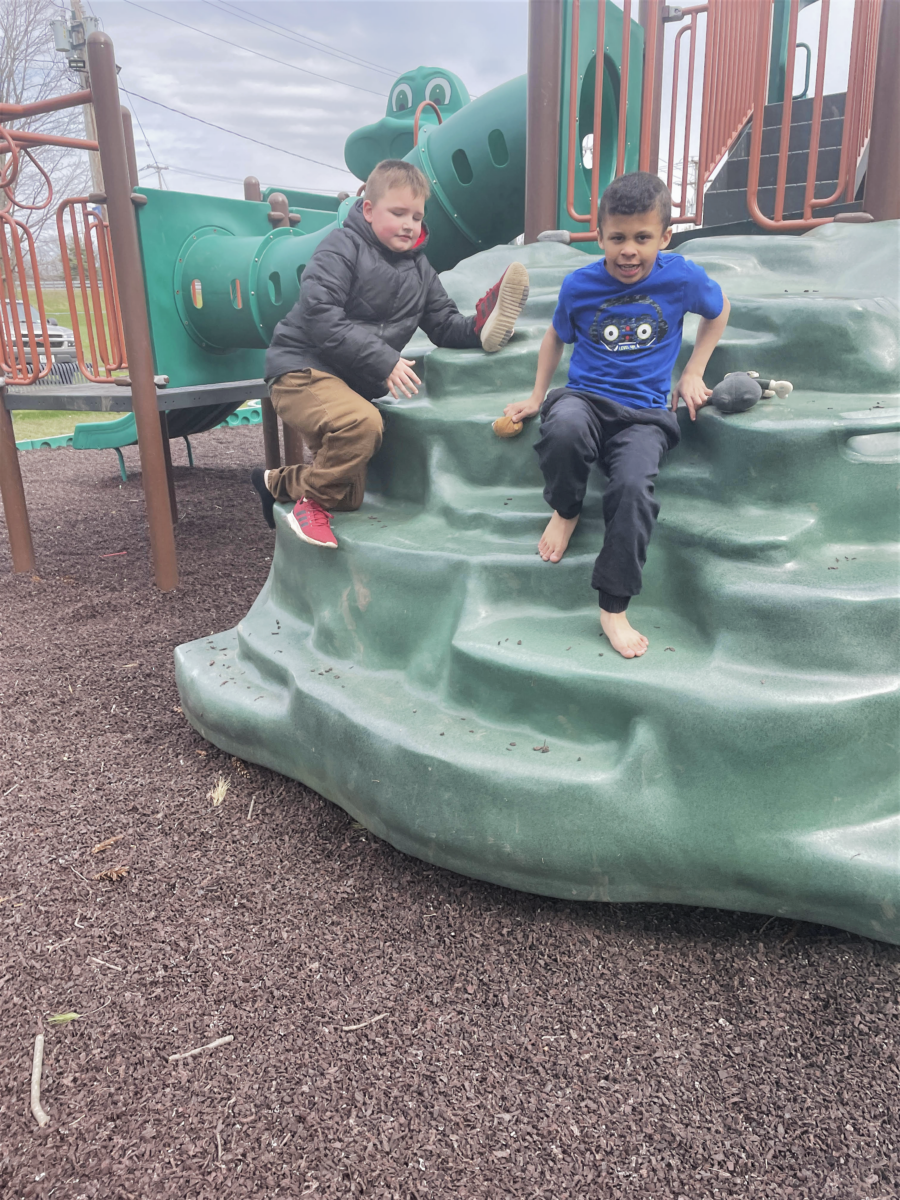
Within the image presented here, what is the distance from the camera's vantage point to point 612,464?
82.4 inches

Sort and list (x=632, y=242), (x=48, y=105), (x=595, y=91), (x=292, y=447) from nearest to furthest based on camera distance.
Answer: (x=632, y=242) → (x=595, y=91) → (x=48, y=105) → (x=292, y=447)

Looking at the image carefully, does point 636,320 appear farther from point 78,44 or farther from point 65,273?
point 78,44

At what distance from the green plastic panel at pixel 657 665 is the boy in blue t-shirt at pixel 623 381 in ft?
0.40

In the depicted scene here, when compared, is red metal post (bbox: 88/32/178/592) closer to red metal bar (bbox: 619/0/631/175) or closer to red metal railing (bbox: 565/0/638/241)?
red metal railing (bbox: 565/0/638/241)

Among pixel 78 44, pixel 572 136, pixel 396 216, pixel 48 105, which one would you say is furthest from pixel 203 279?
pixel 78 44

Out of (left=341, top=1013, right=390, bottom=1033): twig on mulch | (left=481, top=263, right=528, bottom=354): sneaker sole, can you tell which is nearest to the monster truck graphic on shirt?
(left=481, top=263, right=528, bottom=354): sneaker sole

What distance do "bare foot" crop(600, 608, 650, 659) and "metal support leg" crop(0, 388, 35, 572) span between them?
3.98 m

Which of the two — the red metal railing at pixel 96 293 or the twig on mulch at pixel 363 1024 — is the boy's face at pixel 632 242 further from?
the red metal railing at pixel 96 293

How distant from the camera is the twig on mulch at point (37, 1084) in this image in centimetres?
153

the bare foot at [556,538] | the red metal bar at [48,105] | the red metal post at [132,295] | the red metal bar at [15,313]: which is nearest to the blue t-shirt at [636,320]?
the bare foot at [556,538]

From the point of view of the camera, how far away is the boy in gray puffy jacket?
2.65 meters

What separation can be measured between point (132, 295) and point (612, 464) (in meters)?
2.95

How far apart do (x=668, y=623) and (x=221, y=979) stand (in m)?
1.31

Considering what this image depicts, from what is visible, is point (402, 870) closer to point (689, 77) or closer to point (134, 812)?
point (134, 812)
